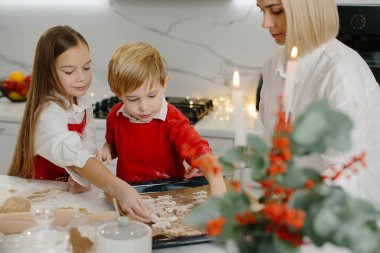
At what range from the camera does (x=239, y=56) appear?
3006 millimetres

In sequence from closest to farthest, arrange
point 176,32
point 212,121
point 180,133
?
1. point 180,133
2. point 212,121
3. point 176,32

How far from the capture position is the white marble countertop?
2498 mm

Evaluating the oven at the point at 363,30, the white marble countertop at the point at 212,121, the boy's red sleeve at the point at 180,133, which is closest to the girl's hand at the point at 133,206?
the boy's red sleeve at the point at 180,133

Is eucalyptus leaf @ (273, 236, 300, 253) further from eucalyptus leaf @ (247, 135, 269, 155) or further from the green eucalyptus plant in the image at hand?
eucalyptus leaf @ (247, 135, 269, 155)

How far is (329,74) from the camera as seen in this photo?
62.9 inches

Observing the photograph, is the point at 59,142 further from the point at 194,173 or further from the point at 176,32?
the point at 176,32

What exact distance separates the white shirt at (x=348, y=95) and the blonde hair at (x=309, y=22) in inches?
2.0

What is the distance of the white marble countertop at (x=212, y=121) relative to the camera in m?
2.50

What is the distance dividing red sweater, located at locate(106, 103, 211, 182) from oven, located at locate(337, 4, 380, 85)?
1.01 m

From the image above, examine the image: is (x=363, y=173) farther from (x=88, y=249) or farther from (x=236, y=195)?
(x=236, y=195)

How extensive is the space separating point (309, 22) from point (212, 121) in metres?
1.11

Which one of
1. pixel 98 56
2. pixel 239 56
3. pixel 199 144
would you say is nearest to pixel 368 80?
pixel 199 144

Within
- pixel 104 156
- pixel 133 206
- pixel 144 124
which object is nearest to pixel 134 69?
pixel 144 124

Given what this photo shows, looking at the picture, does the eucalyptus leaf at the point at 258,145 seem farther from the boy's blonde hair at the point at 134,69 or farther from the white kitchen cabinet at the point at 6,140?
the white kitchen cabinet at the point at 6,140
